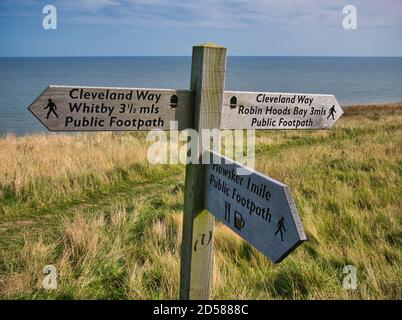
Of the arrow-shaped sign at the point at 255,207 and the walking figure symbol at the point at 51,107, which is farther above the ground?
the walking figure symbol at the point at 51,107

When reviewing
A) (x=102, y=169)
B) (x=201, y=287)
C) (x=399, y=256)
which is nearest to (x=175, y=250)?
(x=201, y=287)

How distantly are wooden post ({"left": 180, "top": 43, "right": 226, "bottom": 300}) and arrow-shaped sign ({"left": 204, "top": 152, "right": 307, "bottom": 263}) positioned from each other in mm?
118

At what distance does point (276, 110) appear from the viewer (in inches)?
104

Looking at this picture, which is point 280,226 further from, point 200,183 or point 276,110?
point 276,110

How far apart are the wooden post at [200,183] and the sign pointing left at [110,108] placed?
0.37 feet

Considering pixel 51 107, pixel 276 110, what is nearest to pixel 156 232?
pixel 276 110

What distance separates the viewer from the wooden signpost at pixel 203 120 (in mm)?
1936

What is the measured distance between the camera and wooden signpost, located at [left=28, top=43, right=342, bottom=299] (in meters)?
1.94

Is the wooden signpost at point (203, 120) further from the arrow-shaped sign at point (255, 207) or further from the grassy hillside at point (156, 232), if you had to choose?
the grassy hillside at point (156, 232)

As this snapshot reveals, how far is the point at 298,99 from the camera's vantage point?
270cm

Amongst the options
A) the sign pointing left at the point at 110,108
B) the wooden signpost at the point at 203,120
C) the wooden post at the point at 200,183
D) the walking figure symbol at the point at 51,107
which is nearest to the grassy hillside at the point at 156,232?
the wooden post at the point at 200,183

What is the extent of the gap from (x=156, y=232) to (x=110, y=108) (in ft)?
8.62

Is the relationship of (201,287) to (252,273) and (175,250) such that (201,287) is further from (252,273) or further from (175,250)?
(175,250)
